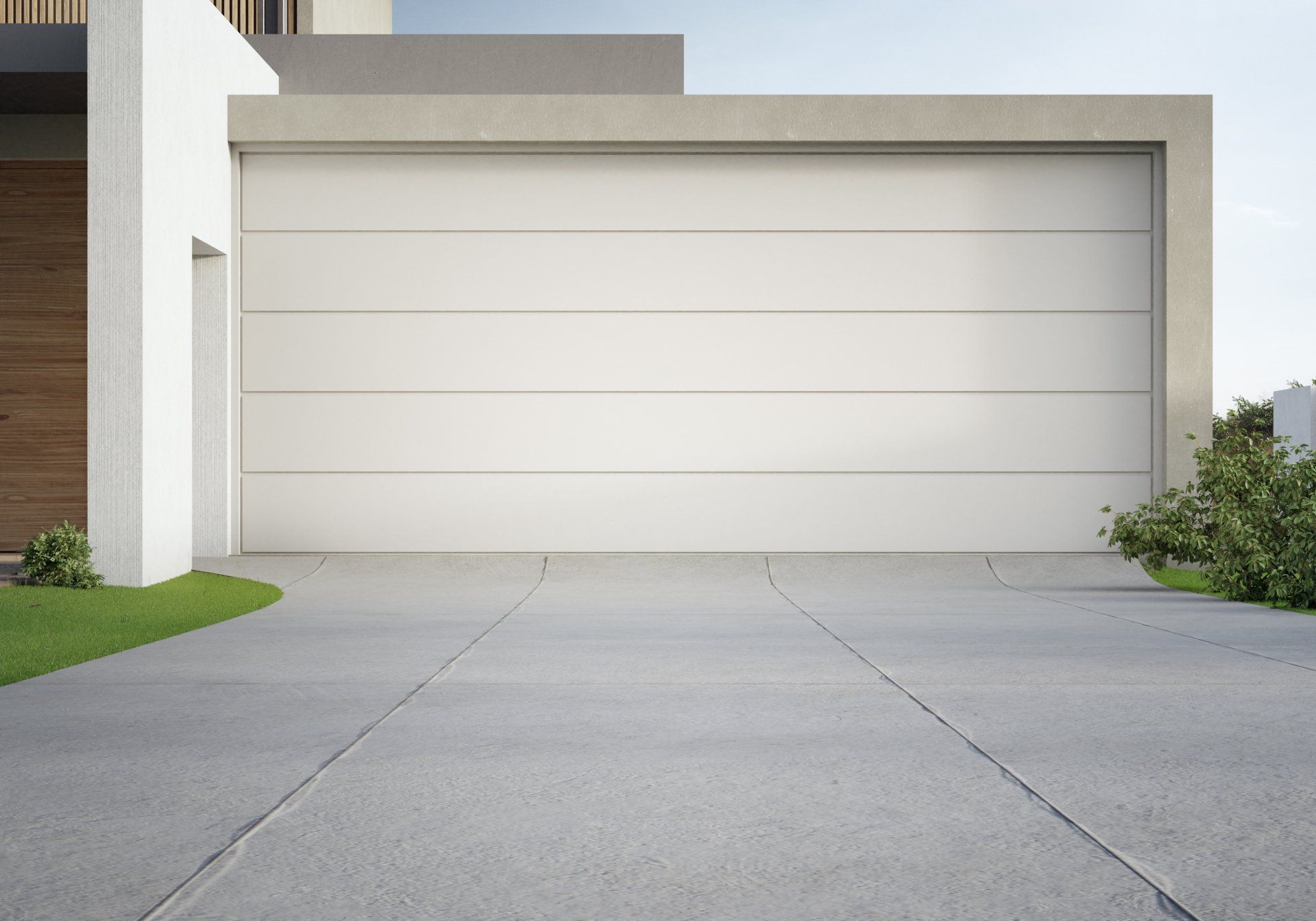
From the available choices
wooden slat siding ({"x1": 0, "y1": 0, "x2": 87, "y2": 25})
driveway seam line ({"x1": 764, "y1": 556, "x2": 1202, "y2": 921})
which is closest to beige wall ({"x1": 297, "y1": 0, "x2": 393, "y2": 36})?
wooden slat siding ({"x1": 0, "y1": 0, "x2": 87, "y2": 25})

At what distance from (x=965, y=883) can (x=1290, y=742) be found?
2510 millimetres

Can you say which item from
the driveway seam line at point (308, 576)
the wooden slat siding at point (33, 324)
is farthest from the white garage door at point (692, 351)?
the wooden slat siding at point (33, 324)

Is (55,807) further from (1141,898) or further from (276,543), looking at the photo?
(276,543)

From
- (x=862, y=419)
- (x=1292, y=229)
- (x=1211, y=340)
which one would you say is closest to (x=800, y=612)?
(x=862, y=419)

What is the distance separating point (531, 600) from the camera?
11969 mm

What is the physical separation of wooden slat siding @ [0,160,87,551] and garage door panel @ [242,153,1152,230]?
2.93 m

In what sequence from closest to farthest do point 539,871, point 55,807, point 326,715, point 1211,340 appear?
1. point 539,871
2. point 55,807
3. point 326,715
4. point 1211,340

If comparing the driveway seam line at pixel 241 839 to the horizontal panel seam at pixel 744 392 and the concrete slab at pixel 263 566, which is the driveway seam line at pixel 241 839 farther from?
the horizontal panel seam at pixel 744 392

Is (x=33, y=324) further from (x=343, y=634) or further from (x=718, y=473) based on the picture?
(x=343, y=634)

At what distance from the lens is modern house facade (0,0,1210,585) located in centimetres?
1521

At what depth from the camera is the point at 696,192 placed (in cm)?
1546

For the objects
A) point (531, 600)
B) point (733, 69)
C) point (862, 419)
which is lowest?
point (531, 600)

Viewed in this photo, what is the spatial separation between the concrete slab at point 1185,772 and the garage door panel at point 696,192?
1021 centimetres

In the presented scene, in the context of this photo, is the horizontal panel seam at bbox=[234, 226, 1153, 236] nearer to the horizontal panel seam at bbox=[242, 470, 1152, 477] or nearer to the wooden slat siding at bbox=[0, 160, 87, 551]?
the wooden slat siding at bbox=[0, 160, 87, 551]
